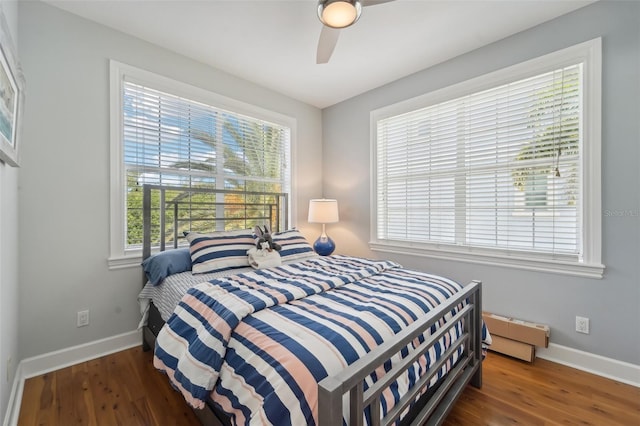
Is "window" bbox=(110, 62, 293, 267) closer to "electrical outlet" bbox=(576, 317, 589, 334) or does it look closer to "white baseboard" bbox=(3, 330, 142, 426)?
"white baseboard" bbox=(3, 330, 142, 426)

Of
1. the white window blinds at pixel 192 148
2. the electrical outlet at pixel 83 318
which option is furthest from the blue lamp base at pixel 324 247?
the electrical outlet at pixel 83 318

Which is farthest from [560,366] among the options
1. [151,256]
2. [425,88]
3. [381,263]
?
[151,256]

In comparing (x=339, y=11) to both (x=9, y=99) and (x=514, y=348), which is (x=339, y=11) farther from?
(x=514, y=348)

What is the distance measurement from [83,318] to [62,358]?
290 millimetres

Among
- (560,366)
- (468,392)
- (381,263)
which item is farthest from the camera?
(381,263)

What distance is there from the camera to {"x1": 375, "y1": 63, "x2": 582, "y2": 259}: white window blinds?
2.18 metres

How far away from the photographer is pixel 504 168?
2.48 metres

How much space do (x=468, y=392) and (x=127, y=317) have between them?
2690 mm

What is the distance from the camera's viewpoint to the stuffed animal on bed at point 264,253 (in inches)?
95.1

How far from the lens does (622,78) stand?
6.32ft

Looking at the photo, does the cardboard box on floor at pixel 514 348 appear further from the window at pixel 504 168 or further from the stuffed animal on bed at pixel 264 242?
the stuffed animal on bed at pixel 264 242

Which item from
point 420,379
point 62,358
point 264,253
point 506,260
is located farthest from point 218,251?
point 506,260

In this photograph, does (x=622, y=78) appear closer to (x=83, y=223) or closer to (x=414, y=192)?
(x=414, y=192)

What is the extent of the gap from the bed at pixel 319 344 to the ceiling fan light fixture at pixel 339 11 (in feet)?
5.32
